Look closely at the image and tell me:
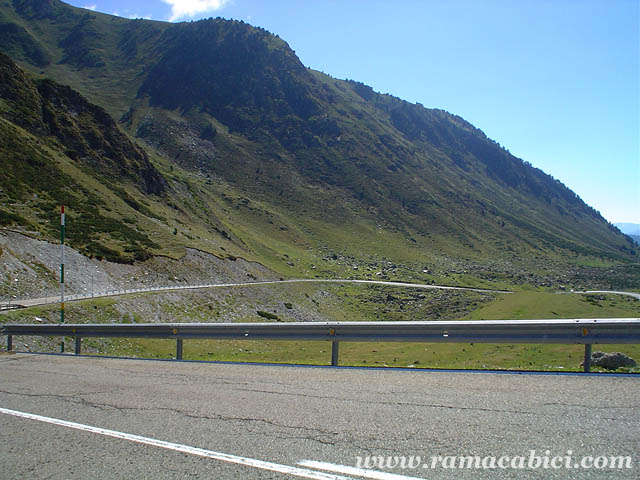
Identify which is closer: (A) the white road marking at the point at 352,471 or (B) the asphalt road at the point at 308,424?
(A) the white road marking at the point at 352,471

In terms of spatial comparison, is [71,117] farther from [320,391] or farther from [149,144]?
[320,391]

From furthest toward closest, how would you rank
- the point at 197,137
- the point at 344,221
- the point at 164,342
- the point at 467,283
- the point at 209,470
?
the point at 197,137, the point at 344,221, the point at 467,283, the point at 164,342, the point at 209,470

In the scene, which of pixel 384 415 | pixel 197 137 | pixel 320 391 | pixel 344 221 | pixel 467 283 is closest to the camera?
pixel 384 415

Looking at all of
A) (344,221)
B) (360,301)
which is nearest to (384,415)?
(360,301)

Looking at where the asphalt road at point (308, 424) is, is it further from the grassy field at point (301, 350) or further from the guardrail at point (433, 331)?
the grassy field at point (301, 350)

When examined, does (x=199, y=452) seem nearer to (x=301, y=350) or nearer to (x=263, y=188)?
(x=301, y=350)

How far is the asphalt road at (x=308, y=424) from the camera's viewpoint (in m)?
5.02

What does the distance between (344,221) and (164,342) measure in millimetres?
123822

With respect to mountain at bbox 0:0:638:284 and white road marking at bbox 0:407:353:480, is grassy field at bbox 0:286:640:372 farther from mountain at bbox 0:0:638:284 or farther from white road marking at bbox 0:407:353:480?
mountain at bbox 0:0:638:284

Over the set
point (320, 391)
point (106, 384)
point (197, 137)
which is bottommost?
point (106, 384)

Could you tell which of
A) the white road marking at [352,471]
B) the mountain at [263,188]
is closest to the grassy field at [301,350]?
the white road marking at [352,471]

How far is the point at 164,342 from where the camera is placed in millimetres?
28672

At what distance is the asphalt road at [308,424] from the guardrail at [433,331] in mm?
1513

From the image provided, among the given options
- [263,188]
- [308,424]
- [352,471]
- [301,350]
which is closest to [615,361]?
[308,424]
